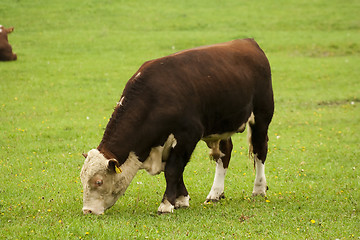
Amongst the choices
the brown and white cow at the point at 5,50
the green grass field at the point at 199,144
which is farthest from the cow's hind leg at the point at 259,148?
the brown and white cow at the point at 5,50

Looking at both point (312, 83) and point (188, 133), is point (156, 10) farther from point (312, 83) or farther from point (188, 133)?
point (188, 133)

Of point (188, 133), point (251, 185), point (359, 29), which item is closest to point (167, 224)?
point (188, 133)

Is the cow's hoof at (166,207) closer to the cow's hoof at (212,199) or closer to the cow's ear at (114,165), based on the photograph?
the cow's ear at (114,165)

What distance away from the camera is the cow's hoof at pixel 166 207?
8.63 metres

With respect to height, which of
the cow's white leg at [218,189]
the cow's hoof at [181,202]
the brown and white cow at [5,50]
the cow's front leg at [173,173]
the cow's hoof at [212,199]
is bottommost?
the brown and white cow at [5,50]

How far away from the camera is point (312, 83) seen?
2289cm

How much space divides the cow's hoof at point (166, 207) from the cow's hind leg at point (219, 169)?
4.16 feet

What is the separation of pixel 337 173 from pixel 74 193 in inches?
220

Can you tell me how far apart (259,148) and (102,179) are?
3.31m

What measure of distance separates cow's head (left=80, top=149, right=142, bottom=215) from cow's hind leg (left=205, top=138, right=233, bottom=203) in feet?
6.20

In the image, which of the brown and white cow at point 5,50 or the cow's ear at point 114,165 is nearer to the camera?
the cow's ear at point 114,165

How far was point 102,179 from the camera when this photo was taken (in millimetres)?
8148

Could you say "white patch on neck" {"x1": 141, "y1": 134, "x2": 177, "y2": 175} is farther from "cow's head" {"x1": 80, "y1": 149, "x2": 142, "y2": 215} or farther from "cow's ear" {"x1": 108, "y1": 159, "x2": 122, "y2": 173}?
"cow's ear" {"x1": 108, "y1": 159, "x2": 122, "y2": 173}

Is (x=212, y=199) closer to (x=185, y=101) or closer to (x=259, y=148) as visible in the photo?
(x=259, y=148)
